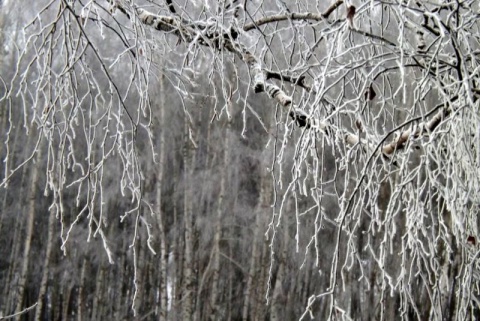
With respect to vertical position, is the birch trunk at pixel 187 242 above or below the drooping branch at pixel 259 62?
above

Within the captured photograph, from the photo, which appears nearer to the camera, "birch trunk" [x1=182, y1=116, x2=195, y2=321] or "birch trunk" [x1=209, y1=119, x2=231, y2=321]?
"birch trunk" [x1=182, y1=116, x2=195, y2=321]

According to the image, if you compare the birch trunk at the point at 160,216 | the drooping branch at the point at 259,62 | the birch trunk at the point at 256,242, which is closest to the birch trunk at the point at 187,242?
the birch trunk at the point at 160,216

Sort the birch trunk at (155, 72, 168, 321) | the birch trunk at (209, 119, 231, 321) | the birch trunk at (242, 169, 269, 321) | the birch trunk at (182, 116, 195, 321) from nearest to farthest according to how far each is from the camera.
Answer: the birch trunk at (182, 116, 195, 321) → the birch trunk at (155, 72, 168, 321) → the birch trunk at (242, 169, 269, 321) → the birch trunk at (209, 119, 231, 321)

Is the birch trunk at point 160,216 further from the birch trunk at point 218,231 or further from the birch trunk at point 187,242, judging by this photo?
the birch trunk at point 218,231

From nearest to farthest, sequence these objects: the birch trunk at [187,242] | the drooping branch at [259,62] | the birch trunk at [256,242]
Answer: the drooping branch at [259,62] → the birch trunk at [187,242] → the birch trunk at [256,242]

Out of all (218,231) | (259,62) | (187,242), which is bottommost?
(259,62)

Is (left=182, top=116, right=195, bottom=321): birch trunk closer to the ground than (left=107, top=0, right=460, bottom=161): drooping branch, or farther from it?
farther from it

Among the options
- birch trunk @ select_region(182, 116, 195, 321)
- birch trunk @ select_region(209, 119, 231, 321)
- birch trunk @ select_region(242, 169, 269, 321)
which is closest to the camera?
birch trunk @ select_region(182, 116, 195, 321)

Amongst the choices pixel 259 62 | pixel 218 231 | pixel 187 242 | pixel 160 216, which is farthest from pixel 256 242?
pixel 259 62

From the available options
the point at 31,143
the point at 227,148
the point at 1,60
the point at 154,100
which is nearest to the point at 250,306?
the point at 227,148

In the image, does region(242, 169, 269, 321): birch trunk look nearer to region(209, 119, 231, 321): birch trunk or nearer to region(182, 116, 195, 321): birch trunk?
region(209, 119, 231, 321): birch trunk

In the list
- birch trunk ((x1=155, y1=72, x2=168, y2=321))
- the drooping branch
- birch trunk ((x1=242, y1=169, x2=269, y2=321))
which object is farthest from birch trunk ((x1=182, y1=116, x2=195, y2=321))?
the drooping branch

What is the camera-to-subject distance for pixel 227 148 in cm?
1127

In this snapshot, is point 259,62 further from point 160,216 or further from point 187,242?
point 187,242
